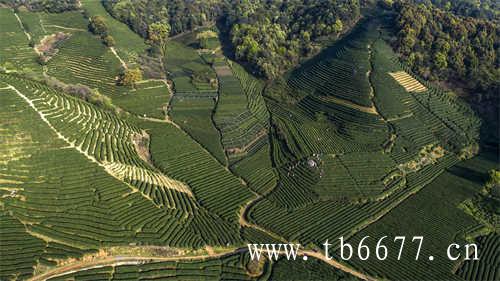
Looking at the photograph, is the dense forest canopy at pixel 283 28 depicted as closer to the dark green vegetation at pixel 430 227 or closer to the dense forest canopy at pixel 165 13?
the dense forest canopy at pixel 165 13

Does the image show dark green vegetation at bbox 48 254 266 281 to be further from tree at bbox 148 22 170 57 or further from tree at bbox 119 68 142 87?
tree at bbox 148 22 170 57

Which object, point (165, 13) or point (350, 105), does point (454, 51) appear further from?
point (165, 13)

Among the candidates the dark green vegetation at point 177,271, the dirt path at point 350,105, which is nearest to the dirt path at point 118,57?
the dirt path at point 350,105

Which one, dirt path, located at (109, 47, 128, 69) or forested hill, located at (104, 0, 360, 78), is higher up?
forested hill, located at (104, 0, 360, 78)

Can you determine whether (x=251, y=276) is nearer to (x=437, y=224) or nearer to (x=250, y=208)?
(x=250, y=208)

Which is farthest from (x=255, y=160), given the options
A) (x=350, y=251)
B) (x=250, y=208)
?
(x=350, y=251)

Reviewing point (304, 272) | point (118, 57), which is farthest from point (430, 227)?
point (118, 57)

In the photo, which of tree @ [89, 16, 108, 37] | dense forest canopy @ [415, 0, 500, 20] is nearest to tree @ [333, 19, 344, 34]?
tree @ [89, 16, 108, 37]
